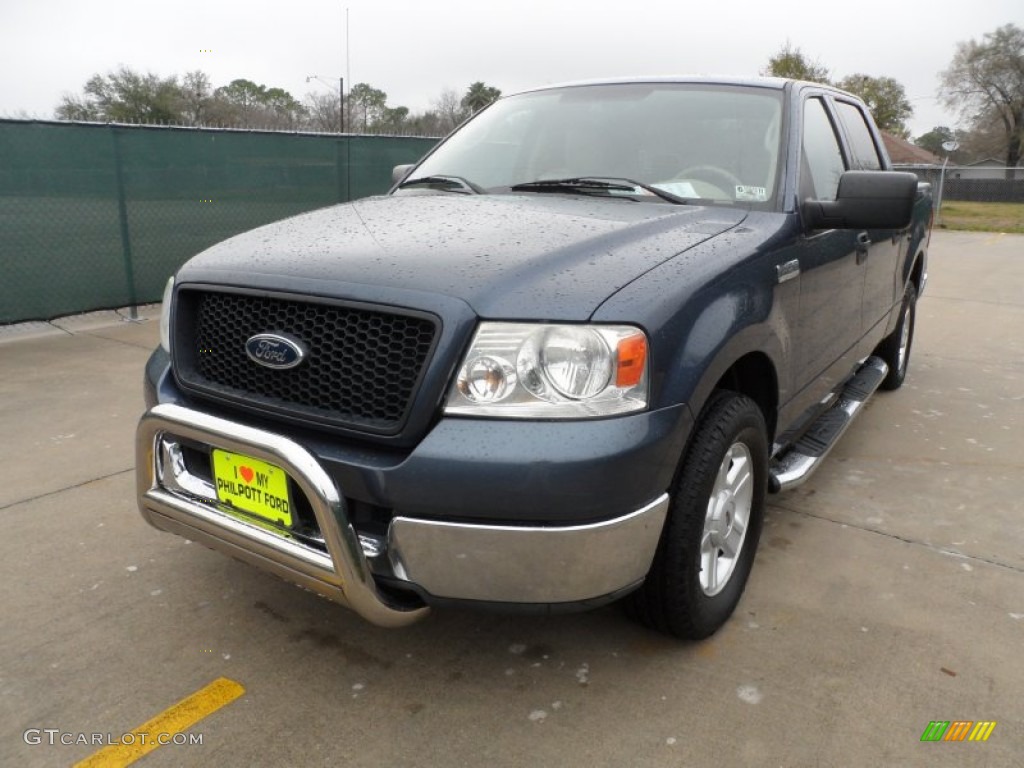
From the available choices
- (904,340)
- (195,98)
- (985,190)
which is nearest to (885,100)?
(985,190)

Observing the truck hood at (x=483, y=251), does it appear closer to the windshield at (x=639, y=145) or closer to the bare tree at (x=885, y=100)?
the windshield at (x=639, y=145)

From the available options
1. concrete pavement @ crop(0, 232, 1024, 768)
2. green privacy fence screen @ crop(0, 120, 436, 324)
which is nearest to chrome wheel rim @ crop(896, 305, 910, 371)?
concrete pavement @ crop(0, 232, 1024, 768)

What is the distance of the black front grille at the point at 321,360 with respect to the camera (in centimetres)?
209

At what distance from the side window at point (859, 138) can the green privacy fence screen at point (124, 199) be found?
18.7 ft

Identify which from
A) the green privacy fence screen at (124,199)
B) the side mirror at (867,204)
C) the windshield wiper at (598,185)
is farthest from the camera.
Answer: the green privacy fence screen at (124,199)

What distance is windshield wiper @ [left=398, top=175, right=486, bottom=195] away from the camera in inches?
132

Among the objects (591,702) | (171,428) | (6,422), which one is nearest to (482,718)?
(591,702)

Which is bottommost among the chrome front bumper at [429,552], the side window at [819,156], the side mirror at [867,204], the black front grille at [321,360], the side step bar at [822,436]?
the side step bar at [822,436]

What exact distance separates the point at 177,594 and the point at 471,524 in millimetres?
1446

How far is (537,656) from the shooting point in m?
2.59

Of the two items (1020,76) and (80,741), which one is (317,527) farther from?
(1020,76)

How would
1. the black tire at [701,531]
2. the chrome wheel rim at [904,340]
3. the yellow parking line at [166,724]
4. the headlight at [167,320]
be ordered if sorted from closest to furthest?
the yellow parking line at [166,724] < the black tire at [701,531] < the headlight at [167,320] < the chrome wheel rim at [904,340]

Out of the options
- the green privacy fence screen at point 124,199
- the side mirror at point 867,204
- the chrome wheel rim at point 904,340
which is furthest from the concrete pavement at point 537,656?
the green privacy fence screen at point 124,199

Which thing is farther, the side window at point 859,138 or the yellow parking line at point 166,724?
the side window at point 859,138
